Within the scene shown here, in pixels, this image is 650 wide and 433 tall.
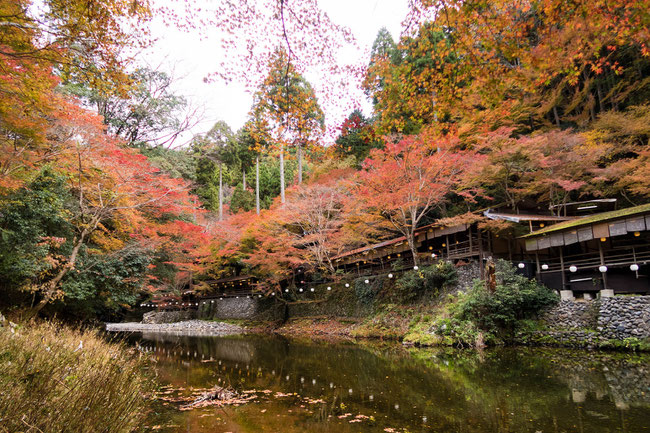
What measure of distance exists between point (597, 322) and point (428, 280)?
5366 millimetres

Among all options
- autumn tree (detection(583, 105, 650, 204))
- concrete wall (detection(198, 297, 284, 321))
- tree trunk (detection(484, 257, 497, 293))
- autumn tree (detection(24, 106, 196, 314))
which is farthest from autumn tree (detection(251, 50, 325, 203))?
concrete wall (detection(198, 297, 284, 321))

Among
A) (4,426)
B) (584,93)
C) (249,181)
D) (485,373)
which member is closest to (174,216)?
(249,181)

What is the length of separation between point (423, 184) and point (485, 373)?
763 cm

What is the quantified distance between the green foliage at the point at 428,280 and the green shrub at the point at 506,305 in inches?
79.7

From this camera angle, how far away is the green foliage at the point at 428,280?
44.2ft

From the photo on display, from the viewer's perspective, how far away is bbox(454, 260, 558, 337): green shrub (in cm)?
1077

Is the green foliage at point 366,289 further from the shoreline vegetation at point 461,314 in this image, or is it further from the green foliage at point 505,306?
the green foliage at point 505,306

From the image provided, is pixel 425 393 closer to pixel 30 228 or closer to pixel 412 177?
pixel 412 177

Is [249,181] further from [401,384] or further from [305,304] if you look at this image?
[401,384]

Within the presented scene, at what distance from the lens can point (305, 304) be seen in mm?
20422

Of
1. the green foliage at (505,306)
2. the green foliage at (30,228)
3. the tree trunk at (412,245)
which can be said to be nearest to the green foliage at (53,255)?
the green foliage at (30,228)

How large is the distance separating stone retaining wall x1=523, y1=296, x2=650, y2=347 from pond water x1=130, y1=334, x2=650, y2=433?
92 centimetres

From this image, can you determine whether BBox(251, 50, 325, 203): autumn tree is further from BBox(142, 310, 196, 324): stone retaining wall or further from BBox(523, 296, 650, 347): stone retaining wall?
BBox(142, 310, 196, 324): stone retaining wall

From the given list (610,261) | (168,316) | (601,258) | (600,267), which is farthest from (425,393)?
(168,316)
